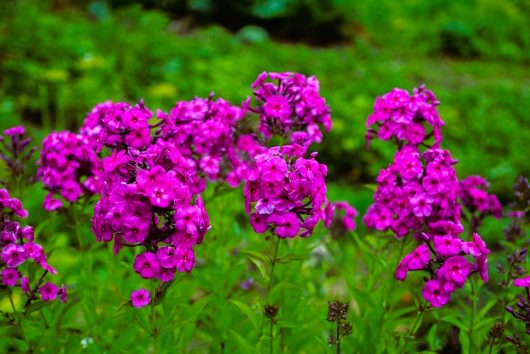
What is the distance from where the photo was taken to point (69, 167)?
9.45ft

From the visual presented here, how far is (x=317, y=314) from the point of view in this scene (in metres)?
3.25

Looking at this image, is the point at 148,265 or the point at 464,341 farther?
Result: the point at 464,341

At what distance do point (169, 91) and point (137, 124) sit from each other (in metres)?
4.72

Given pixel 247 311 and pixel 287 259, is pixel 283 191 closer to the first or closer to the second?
pixel 287 259

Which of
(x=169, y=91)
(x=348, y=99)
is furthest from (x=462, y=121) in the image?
(x=169, y=91)

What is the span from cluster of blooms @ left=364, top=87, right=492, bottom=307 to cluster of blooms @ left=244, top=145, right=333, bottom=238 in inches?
17.9

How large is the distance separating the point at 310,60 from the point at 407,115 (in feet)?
20.9

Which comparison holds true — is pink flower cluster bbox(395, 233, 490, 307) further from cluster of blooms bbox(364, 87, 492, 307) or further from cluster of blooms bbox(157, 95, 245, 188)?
cluster of blooms bbox(157, 95, 245, 188)

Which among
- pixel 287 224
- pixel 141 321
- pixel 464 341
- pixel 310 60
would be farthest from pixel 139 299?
pixel 310 60

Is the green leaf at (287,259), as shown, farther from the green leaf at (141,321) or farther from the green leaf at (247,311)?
the green leaf at (141,321)

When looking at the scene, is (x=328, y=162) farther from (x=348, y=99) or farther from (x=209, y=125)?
(x=209, y=125)

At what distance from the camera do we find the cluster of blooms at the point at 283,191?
85.6 inches

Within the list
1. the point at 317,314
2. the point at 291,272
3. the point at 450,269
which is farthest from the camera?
the point at 317,314

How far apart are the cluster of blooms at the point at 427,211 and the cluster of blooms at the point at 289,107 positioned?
1.01 feet
